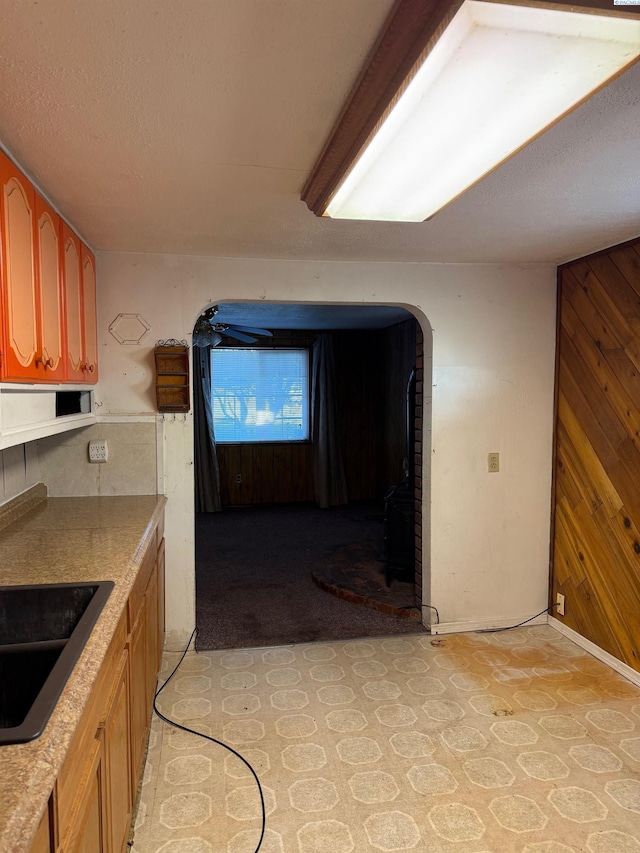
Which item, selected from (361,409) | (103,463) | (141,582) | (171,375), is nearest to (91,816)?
(141,582)

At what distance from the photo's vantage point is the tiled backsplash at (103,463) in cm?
306

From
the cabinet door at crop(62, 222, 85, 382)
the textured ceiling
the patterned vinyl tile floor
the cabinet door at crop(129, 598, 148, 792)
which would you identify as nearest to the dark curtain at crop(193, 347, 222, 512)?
the patterned vinyl tile floor

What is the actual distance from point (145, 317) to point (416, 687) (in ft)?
7.96

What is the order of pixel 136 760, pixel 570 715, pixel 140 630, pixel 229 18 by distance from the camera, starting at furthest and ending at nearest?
pixel 570 715
pixel 140 630
pixel 136 760
pixel 229 18

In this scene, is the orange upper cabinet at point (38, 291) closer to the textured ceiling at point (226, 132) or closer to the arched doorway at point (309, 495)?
the textured ceiling at point (226, 132)

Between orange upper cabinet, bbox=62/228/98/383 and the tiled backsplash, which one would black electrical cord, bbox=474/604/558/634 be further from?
orange upper cabinet, bbox=62/228/98/383

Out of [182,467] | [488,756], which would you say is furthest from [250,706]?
[182,467]

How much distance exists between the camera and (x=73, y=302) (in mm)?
2516

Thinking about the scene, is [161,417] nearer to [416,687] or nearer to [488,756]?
[416,687]

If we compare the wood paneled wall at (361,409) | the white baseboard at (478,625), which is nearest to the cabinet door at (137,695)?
the white baseboard at (478,625)

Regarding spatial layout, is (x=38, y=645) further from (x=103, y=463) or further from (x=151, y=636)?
(x=103, y=463)

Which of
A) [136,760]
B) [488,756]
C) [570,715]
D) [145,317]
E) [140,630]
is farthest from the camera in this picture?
[145,317]

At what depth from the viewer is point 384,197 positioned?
1.97m

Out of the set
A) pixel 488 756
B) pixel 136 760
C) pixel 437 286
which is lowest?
pixel 488 756
